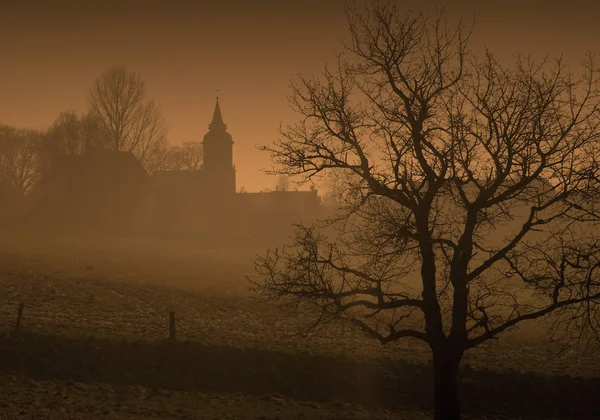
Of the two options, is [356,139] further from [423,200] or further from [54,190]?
[54,190]

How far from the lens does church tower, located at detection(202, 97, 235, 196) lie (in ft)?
389

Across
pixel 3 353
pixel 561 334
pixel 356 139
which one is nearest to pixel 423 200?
pixel 356 139

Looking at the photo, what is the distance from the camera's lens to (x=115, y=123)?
73.3 metres

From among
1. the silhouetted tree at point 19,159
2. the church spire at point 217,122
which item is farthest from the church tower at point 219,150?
the silhouetted tree at point 19,159

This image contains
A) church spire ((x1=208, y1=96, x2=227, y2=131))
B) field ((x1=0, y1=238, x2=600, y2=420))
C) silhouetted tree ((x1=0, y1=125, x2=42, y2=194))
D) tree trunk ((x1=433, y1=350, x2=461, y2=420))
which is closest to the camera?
tree trunk ((x1=433, y1=350, x2=461, y2=420))

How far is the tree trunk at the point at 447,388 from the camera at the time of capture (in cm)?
1311

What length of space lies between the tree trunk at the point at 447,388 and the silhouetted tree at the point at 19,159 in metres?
90.9

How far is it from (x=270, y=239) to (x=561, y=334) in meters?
59.8

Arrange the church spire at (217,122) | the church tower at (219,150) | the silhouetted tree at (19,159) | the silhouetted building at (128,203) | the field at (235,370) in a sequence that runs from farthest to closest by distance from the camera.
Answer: the church spire at (217,122), the church tower at (219,150), the silhouetted tree at (19,159), the silhouetted building at (128,203), the field at (235,370)

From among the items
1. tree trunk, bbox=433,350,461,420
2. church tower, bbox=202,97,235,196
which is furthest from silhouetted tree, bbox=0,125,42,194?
tree trunk, bbox=433,350,461,420

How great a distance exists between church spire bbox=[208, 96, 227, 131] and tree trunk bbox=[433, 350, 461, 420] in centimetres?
11303

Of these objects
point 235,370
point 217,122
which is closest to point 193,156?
point 217,122

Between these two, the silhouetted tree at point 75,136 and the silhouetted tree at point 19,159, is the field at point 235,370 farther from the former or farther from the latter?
the silhouetted tree at point 19,159

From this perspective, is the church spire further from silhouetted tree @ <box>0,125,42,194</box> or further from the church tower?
silhouetted tree @ <box>0,125,42,194</box>
